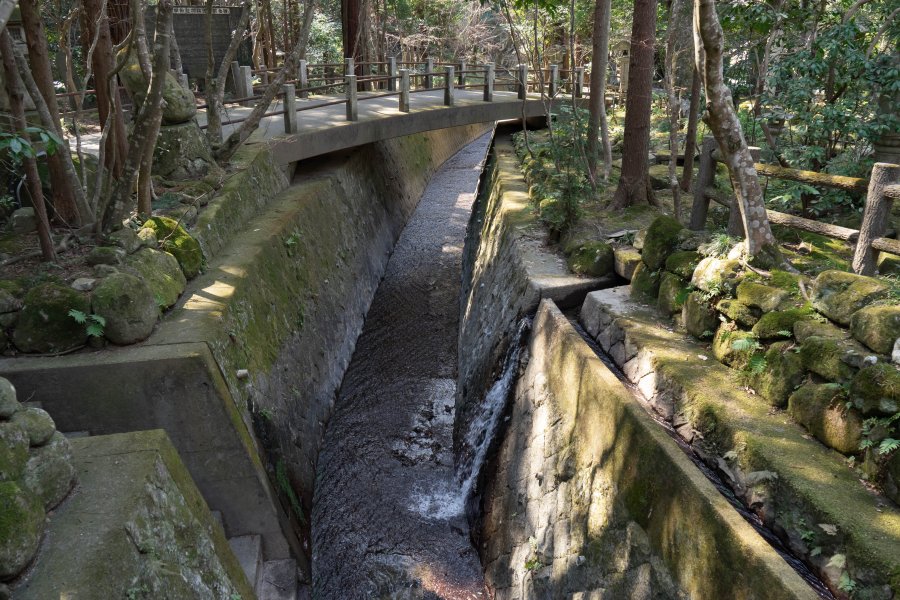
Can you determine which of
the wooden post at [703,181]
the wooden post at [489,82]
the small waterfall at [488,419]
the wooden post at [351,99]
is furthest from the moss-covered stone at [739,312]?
the wooden post at [489,82]

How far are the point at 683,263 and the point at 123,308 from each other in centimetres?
616

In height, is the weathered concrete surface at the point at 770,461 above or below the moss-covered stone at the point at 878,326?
below

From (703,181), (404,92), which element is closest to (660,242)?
(703,181)

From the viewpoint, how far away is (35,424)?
4730mm

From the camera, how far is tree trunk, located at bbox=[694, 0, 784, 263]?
6586 millimetres

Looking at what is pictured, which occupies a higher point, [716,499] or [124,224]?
Answer: [124,224]

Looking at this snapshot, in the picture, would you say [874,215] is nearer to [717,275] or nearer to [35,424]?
[717,275]

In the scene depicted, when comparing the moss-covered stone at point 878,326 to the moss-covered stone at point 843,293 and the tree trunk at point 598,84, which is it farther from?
the tree trunk at point 598,84

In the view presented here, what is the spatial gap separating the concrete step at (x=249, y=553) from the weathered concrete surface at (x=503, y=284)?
3541mm

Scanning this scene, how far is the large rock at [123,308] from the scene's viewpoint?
22.4ft

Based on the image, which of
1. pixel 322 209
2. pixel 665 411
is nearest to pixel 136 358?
pixel 665 411

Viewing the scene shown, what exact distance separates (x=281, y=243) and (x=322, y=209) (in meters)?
2.81

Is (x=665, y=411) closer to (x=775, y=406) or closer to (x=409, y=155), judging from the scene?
(x=775, y=406)

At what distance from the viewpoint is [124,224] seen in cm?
861
